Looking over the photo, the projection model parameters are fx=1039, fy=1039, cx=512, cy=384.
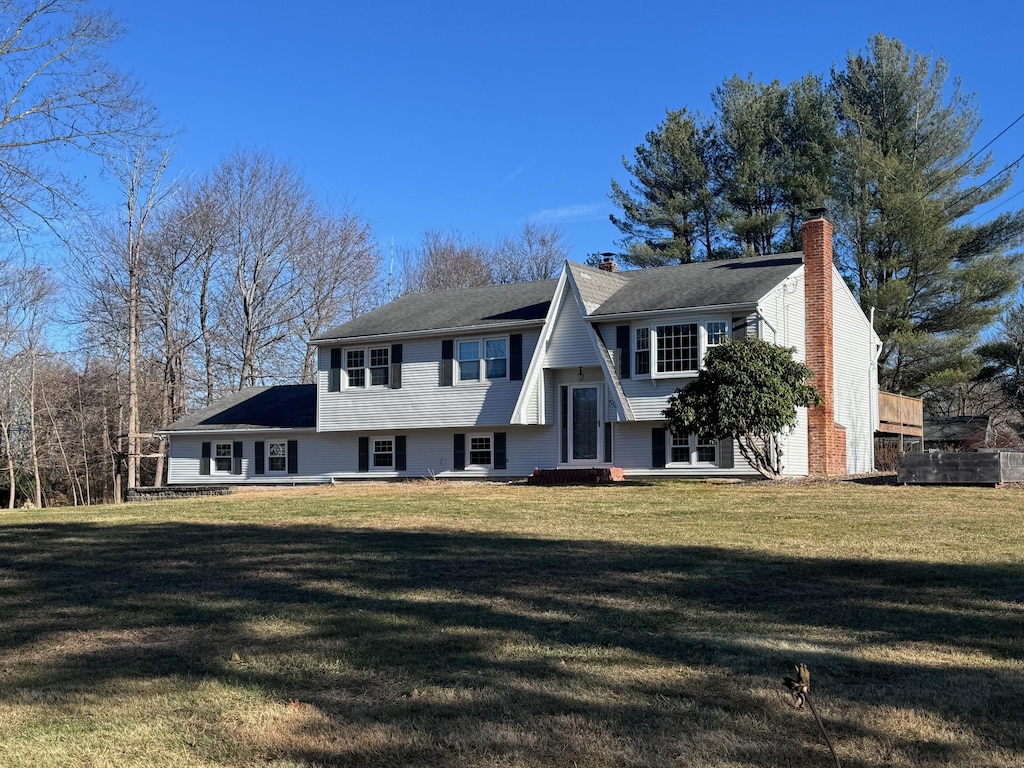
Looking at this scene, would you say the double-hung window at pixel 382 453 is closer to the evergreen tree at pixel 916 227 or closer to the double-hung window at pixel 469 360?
the double-hung window at pixel 469 360

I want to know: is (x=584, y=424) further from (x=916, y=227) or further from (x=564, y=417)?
(x=916, y=227)

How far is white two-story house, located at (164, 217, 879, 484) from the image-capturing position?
26.6m

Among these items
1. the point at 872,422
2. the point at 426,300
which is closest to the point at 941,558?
the point at 872,422

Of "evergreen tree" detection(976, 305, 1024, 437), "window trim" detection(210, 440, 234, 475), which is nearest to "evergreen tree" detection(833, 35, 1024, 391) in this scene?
"evergreen tree" detection(976, 305, 1024, 437)

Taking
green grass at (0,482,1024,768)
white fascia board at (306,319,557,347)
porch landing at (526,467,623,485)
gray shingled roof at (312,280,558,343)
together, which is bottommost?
green grass at (0,482,1024,768)

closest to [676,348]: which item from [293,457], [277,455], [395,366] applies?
[395,366]

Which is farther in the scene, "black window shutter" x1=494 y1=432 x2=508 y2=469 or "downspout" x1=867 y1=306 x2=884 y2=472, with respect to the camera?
"downspout" x1=867 y1=306 x2=884 y2=472

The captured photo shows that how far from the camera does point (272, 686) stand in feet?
18.3

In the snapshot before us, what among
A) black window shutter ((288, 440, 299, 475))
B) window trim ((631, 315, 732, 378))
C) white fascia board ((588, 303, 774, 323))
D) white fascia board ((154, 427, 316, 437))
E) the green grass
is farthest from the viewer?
black window shutter ((288, 440, 299, 475))

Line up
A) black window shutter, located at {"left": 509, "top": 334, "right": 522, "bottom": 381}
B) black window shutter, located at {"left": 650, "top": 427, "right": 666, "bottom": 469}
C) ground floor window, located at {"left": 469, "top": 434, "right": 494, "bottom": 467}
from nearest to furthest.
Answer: black window shutter, located at {"left": 650, "top": 427, "right": 666, "bottom": 469} → black window shutter, located at {"left": 509, "top": 334, "right": 522, "bottom": 381} → ground floor window, located at {"left": 469, "top": 434, "right": 494, "bottom": 467}

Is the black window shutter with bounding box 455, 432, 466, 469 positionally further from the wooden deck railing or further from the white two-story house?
the wooden deck railing

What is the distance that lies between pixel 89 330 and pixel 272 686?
39.7 metres

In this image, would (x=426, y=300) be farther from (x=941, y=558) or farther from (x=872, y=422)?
(x=941, y=558)

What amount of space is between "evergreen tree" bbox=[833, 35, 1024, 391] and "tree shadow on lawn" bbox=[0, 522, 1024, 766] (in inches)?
1128
